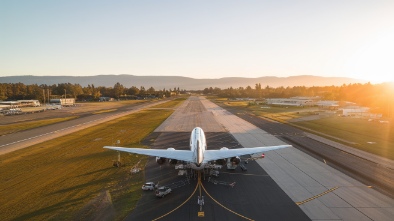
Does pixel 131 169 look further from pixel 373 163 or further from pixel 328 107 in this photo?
pixel 328 107

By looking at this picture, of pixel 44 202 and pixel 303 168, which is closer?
pixel 44 202

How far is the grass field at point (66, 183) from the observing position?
2761 centimetres

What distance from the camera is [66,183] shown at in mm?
35125

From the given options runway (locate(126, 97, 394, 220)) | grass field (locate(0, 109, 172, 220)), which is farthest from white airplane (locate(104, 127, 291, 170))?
grass field (locate(0, 109, 172, 220))

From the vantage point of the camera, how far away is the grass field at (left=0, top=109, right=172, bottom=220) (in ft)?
90.6

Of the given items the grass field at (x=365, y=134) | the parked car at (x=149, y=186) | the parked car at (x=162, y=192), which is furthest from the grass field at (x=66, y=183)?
the grass field at (x=365, y=134)

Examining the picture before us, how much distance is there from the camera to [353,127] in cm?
8100

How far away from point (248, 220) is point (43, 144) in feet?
170

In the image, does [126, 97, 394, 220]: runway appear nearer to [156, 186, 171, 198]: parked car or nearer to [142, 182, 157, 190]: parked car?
[156, 186, 171, 198]: parked car

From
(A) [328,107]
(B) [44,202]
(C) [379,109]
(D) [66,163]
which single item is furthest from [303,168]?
(A) [328,107]

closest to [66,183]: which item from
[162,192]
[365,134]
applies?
[162,192]

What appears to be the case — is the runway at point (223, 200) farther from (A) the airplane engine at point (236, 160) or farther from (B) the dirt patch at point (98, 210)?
(B) the dirt patch at point (98, 210)

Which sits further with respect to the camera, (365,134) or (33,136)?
(365,134)

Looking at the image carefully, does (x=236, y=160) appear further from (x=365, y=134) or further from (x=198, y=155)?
(x=365, y=134)
